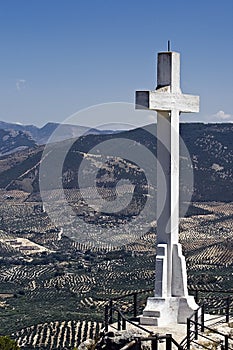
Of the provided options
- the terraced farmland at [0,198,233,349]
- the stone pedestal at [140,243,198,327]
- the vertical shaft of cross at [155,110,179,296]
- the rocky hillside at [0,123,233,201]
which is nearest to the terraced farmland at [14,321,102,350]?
the terraced farmland at [0,198,233,349]

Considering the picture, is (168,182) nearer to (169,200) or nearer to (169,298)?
(169,200)

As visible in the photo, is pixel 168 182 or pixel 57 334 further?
pixel 57 334

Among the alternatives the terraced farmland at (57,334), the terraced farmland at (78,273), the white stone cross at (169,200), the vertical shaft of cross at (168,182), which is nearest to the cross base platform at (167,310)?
the white stone cross at (169,200)

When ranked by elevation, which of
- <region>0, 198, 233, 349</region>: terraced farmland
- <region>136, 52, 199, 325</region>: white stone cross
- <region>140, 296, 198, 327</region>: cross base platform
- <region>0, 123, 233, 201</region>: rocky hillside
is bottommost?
<region>140, 296, 198, 327</region>: cross base platform

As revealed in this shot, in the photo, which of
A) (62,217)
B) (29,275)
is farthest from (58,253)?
(29,275)

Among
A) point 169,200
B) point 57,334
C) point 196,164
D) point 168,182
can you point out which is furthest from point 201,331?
point 196,164

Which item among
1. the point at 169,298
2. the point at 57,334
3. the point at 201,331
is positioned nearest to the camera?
the point at 201,331

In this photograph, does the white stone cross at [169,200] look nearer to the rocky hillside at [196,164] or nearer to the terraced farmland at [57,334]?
the terraced farmland at [57,334]

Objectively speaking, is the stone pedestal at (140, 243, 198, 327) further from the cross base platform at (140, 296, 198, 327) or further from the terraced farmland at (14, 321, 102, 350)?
the terraced farmland at (14, 321, 102, 350)
